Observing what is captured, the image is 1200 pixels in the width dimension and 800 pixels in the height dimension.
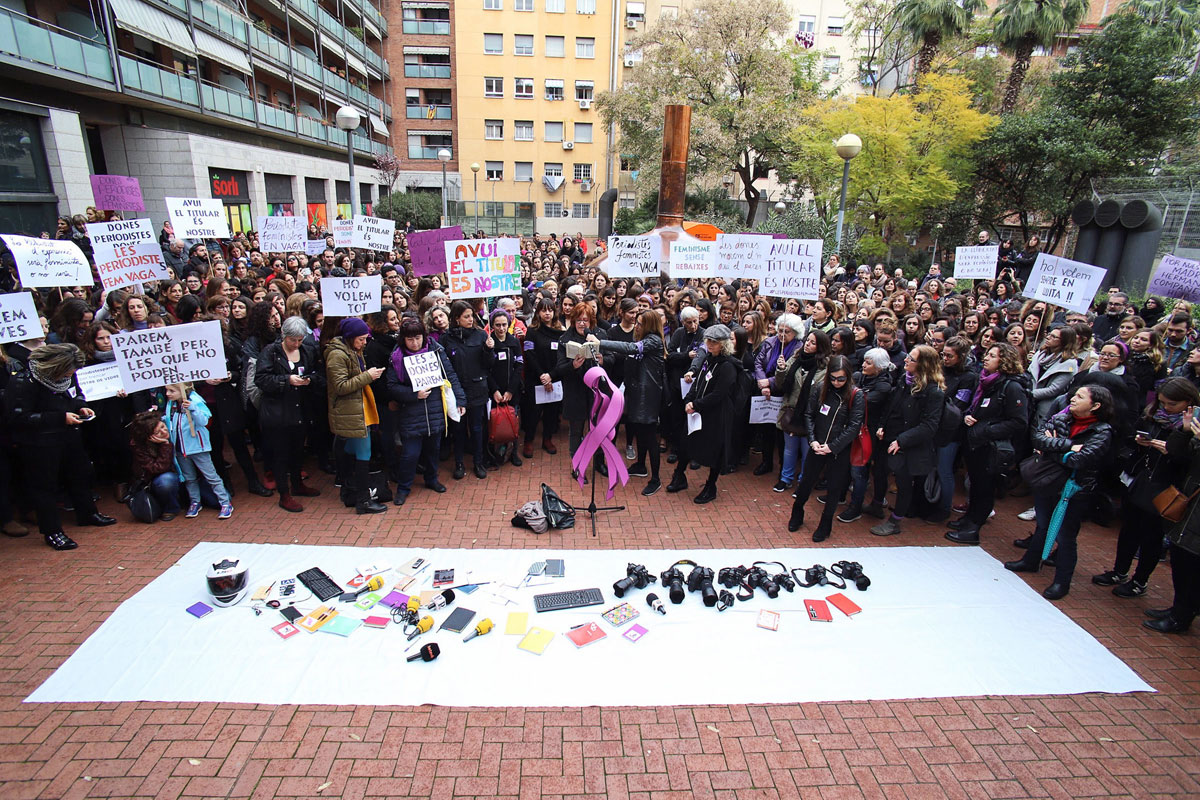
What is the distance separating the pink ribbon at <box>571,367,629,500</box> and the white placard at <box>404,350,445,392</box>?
Answer: 5.39 ft

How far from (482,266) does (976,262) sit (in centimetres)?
834

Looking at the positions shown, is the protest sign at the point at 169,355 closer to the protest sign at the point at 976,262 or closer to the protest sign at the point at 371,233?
the protest sign at the point at 371,233

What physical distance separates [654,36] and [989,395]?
3019 cm

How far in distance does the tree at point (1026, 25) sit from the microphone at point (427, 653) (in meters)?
28.6

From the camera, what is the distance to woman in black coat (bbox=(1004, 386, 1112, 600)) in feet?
17.4

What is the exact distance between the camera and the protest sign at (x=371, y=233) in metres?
12.1

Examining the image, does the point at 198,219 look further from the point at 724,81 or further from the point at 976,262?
the point at 724,81

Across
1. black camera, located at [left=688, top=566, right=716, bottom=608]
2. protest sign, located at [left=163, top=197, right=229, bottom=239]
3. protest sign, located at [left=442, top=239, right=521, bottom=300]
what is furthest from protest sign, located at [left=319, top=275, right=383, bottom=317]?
protest sign, located at [left=163, top=197, right=229, bottom=239]

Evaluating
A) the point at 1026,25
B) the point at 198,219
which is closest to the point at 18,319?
the point at 198,219

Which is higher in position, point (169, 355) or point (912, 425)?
point (169, 355)

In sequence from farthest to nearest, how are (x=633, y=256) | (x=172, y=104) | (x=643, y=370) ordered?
(x=172, y=104), (x=633, y=256), (x=643, y=370)

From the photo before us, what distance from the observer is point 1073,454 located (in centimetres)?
→ 533

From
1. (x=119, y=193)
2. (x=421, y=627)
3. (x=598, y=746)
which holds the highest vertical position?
(x=119, y=193)

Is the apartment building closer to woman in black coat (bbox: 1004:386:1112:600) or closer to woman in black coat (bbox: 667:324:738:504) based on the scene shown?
woman in black coat (bbox: 667:324:738:504)
